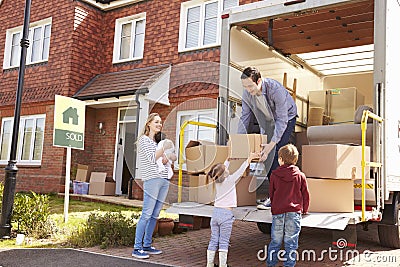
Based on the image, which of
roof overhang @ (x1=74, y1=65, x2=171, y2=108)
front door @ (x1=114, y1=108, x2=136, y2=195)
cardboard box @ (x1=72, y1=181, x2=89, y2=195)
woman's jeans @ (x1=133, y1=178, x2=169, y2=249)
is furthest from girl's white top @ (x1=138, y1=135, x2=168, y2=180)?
front door @ (x1=114, y1=108, x2=136, y2=195)

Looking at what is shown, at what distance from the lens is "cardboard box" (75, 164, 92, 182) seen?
44.4ft

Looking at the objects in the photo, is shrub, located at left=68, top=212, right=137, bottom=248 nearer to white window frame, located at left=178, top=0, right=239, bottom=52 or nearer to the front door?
white window frame, located at left=178, top=0, right=239, bottom=52

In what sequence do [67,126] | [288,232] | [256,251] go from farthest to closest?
[67,126], [256,251], [288,232]

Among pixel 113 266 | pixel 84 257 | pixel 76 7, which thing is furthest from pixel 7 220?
pixel 76 7

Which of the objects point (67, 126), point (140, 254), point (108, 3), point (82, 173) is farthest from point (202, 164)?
point (108, 3)

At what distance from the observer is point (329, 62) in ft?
29.9

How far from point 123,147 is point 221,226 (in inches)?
373

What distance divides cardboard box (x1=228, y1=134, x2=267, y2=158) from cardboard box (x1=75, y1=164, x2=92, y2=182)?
9.16 m

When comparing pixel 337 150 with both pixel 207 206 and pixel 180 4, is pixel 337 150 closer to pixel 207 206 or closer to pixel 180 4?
pixel 207 206

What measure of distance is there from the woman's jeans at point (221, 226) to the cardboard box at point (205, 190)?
1.99 ft

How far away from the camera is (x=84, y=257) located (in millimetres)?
5664

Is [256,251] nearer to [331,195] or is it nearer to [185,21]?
[331,195]

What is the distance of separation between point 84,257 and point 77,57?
386 inches

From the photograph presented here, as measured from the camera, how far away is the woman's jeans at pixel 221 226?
15.9ft
